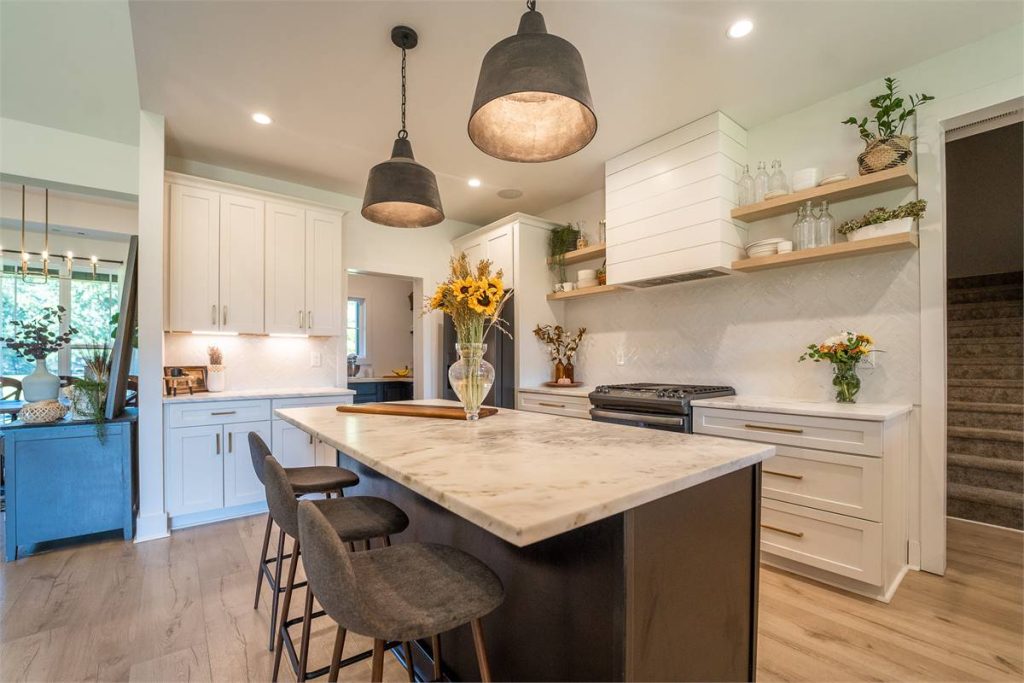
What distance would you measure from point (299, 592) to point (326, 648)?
555 mm

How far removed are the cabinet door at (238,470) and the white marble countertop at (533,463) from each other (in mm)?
1830

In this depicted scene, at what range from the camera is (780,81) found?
2590mm

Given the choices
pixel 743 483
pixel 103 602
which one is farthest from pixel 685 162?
pixel 103 602

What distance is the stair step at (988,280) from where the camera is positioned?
388 cm

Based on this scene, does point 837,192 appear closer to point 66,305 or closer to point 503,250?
point 503,250

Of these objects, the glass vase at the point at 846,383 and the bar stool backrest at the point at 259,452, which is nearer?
the bar stool backrest at the point at 259,452

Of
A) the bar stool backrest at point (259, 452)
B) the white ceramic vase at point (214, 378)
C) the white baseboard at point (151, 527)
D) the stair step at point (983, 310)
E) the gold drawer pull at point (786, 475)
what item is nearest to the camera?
the bar stool backrest at point (259, 452)

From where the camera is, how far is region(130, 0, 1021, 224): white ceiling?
6.83 feet

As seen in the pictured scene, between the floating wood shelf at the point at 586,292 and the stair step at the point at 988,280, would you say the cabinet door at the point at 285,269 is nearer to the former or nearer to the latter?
the floating wood shelf at the point at 586,292

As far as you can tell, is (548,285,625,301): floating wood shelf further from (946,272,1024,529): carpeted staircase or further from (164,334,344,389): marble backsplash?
(946,272,1024,529): carpeted staircase

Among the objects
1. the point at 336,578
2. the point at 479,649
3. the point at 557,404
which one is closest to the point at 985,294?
the point at 557,404

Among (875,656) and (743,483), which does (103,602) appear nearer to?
(743,483)

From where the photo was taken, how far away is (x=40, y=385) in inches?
118

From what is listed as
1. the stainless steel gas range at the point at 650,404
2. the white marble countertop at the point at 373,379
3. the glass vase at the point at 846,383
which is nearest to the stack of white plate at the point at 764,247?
the glass vase at the point at 846,383
